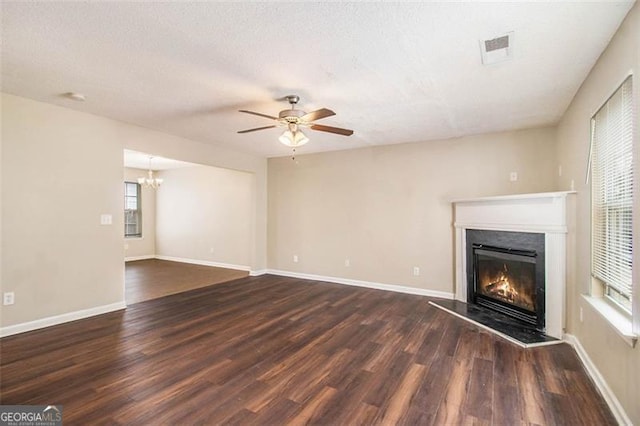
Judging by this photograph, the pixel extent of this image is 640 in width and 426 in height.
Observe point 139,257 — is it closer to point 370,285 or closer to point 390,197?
point 370,285

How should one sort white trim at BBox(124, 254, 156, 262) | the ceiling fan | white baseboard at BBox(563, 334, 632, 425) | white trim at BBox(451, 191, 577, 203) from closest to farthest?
white baseboard at BBox(563, 334, 632, 425) < the ceiling fan < white trim at BBox(451, 191, 577, 203) < white trim at BBox(124, 254, 156, 262)

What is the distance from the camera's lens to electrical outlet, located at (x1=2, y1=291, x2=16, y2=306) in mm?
3248

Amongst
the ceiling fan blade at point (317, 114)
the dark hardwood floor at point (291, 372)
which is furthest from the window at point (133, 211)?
the ceiling fan blade at point (317, 114)

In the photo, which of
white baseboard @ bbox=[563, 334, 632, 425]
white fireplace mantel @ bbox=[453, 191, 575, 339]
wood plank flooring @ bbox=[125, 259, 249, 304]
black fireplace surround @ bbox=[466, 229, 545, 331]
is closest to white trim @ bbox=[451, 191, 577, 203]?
white fireplace mantel @ bbox=[453, 191, 575, 339]

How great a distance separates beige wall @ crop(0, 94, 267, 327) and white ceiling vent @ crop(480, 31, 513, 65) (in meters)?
4.38

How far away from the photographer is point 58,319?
11.9ft

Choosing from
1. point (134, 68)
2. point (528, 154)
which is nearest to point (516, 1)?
point (134, 68)

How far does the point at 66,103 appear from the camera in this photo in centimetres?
350

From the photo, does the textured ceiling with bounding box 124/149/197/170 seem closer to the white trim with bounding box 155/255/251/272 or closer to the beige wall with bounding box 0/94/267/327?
the white trim with bounding box 155/255/251/272

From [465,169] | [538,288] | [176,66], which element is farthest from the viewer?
[465,169]

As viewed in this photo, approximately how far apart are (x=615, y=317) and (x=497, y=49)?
2.10 m

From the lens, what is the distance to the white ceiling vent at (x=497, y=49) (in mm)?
2136

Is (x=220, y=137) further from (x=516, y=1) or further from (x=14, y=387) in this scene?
(x=516, y=1)

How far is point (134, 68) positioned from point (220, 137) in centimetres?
234
